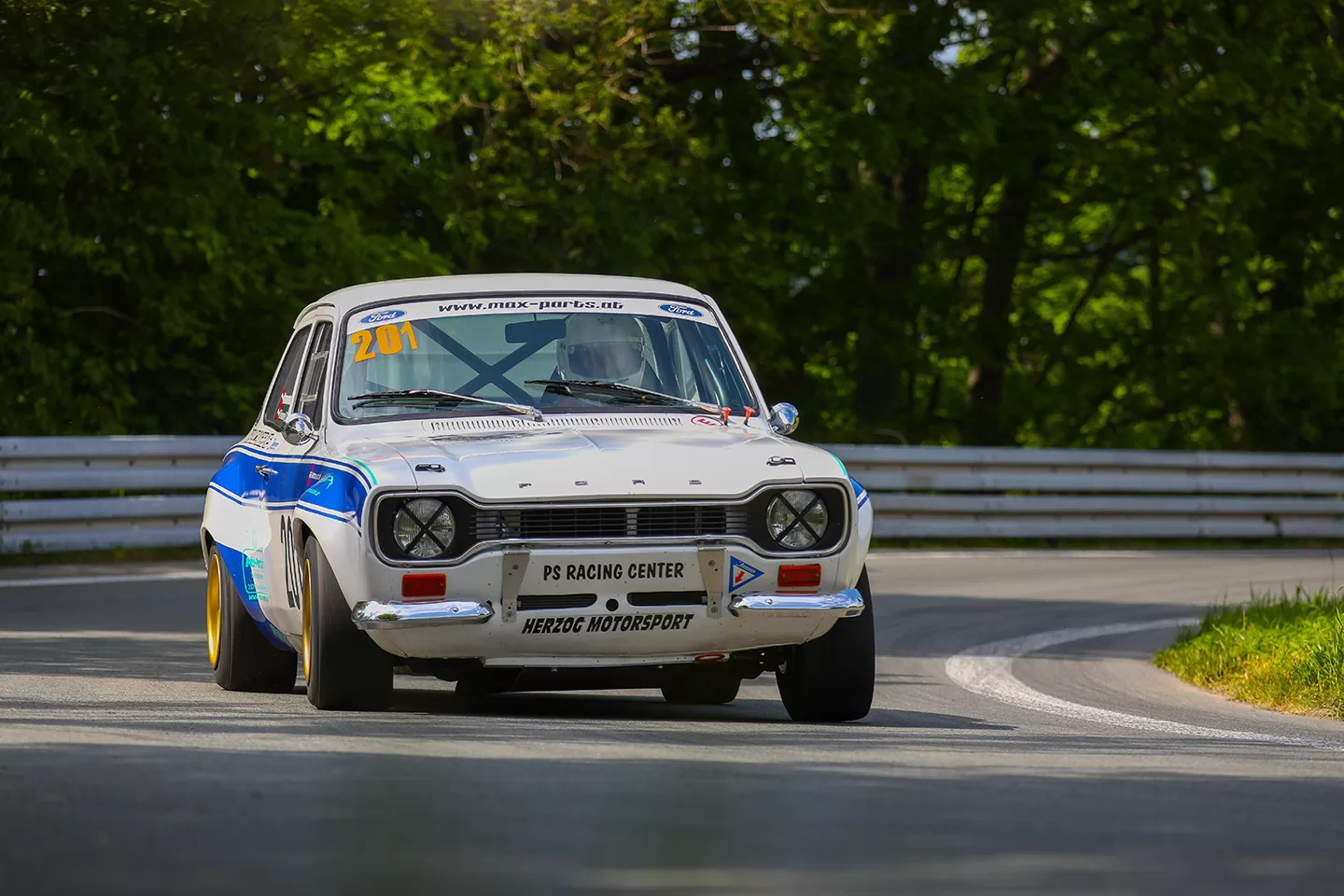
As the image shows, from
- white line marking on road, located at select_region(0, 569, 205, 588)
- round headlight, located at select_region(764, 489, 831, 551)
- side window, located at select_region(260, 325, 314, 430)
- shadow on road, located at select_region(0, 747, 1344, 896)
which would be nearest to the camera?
shadow on road, located at select_region(0, 747, 1344, 896)

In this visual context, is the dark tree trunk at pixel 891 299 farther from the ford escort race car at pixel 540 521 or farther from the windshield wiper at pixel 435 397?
the windshield wiper at pixel 435 397

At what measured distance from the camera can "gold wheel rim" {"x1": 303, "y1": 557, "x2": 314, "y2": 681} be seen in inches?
328

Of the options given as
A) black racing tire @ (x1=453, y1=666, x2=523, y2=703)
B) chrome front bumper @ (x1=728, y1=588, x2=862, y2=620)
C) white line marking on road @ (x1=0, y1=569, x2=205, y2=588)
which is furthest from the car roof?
white line marking on road @ (x1=0, y1=569, x2=205, y2=588)

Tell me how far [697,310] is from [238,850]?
4796mm

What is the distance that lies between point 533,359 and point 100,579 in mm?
7261

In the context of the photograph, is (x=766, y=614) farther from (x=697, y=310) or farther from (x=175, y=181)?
(x=175, y=181)

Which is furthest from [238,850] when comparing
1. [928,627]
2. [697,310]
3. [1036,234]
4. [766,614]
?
[1036,234]

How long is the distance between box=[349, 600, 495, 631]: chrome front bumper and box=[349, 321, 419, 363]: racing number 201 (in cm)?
160

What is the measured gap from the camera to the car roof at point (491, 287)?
31.4ft

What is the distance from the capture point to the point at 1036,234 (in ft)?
99.0

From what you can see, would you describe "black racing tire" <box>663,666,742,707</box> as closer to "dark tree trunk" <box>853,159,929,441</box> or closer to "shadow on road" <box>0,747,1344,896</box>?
"shadow on road" <box>0,747,1344,896</box>

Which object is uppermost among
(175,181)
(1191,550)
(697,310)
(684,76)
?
(684,76)

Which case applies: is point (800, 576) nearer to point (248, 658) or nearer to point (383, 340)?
point (383, 340)

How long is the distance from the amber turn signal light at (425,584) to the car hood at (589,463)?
300 millimetres
